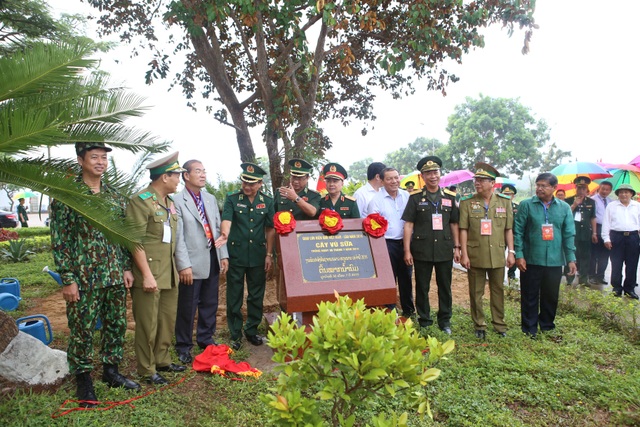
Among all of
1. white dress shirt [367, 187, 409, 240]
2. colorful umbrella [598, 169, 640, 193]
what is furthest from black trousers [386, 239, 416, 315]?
colorful umbrella [598, 169, 640, 193]

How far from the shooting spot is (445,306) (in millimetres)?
4707

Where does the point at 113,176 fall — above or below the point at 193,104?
below

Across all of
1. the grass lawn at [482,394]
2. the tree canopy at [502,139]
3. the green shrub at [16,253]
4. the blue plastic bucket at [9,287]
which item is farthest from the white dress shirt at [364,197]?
the tree canopy at [502,139]

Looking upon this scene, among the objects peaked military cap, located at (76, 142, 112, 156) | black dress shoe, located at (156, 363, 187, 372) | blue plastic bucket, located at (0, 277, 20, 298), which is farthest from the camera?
blue plastic bucket, located at (0, 277, 20, 298)

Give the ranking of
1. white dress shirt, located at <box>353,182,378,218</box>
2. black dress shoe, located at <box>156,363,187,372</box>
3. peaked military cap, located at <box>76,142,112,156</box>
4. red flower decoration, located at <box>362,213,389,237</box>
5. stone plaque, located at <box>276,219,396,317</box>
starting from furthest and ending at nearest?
white dress shirt, located at <box>353,182,378,218</box> → red flower decoration, located at <box>362,213,389,237</box> → stone plaque, located at <box>276,219,396,317</box> → black dress shoe, located at <box>156,363,187,372</box> → peaked military cap, located at <box>76,142,112,156</box>

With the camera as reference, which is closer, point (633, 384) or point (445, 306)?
point (633, 384)

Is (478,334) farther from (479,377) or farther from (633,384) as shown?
(633,384)

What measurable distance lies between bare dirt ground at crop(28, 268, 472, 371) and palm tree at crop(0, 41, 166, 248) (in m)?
1.87

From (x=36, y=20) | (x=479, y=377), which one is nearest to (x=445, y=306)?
(x=479, y=377)

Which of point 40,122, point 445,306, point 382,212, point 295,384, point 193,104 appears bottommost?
point 445,306

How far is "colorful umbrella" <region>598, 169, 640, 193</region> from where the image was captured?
752cm

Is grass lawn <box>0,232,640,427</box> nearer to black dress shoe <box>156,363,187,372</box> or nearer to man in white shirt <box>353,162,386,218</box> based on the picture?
black dress shoe <box>156,363,187,372</box>

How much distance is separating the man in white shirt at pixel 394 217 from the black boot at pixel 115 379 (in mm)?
2886

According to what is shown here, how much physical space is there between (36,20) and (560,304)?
401 inches
